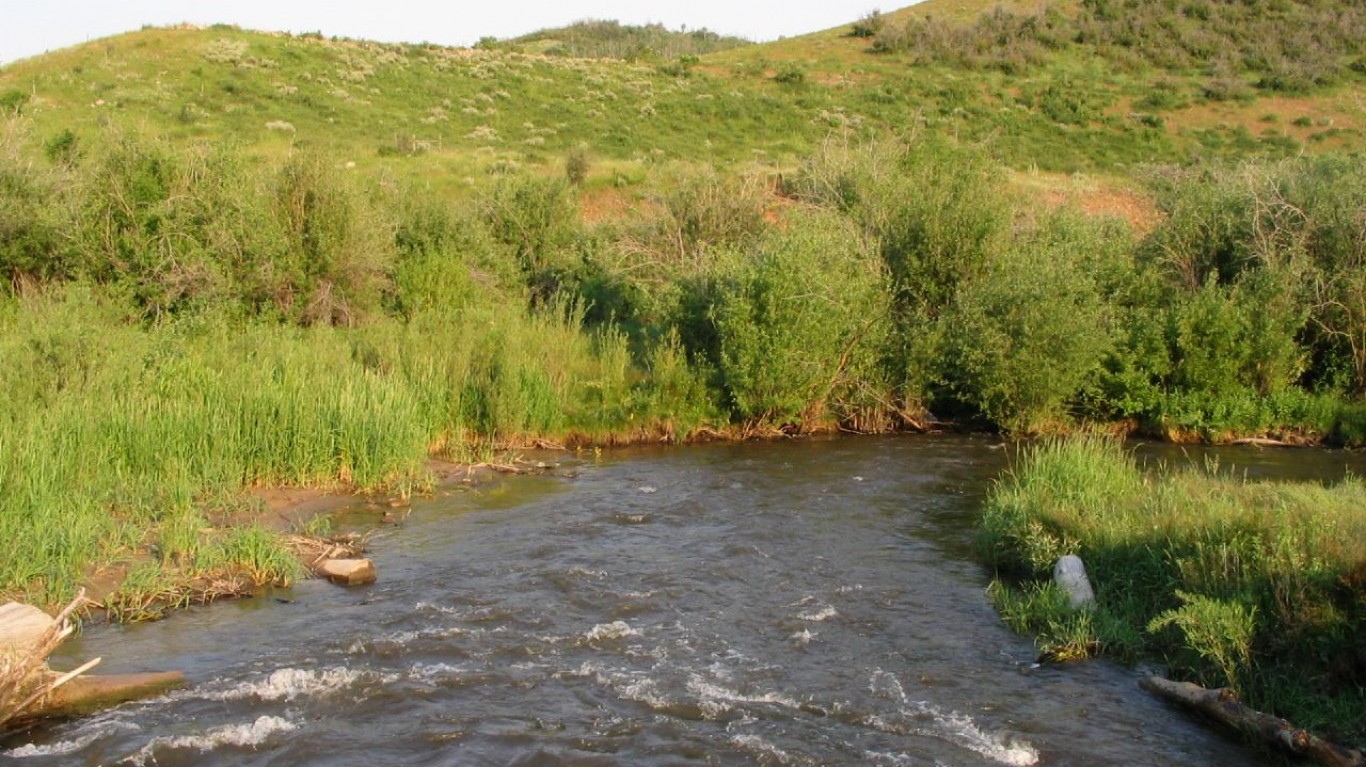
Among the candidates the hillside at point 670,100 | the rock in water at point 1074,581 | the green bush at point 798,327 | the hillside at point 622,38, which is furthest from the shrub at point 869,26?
the rock in water at point 1074,581

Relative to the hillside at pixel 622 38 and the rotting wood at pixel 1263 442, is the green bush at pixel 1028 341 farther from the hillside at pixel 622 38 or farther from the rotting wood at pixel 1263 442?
the hillside at pixel 622 38

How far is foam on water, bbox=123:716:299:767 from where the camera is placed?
7.85 metres

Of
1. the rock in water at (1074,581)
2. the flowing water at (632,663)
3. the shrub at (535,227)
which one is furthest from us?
the shrub at (535,227)

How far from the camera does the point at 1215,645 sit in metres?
8.41

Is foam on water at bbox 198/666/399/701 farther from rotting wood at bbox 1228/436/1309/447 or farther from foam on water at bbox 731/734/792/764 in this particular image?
rotting wood at bbox 1228/436/1309/447

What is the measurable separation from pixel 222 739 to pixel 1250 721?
688cm

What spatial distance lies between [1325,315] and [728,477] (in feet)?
34.1

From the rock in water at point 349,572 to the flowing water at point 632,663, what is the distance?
0.15 metres

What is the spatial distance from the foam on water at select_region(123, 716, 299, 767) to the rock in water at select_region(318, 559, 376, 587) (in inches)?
117

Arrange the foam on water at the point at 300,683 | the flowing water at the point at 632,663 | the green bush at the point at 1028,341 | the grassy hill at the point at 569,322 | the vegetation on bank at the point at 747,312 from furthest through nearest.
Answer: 1. the green bush at the point at 1028,341
2. the vegetation on bank at the point at 747,312
3. the grassy hill at the point at 569,322
4. the foam on water at the point at 300,683
5. the flowing water at the point at 632,663

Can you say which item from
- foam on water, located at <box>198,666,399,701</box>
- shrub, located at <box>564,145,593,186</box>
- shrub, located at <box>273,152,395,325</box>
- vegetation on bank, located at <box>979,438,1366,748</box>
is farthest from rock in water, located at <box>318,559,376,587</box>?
shrub, located at <box>564,145,593,186</box>

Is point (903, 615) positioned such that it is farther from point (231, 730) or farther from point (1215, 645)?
point (231, 730)

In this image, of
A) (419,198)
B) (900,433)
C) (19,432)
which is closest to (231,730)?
(19,432)

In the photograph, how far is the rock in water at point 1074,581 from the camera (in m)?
10.2
